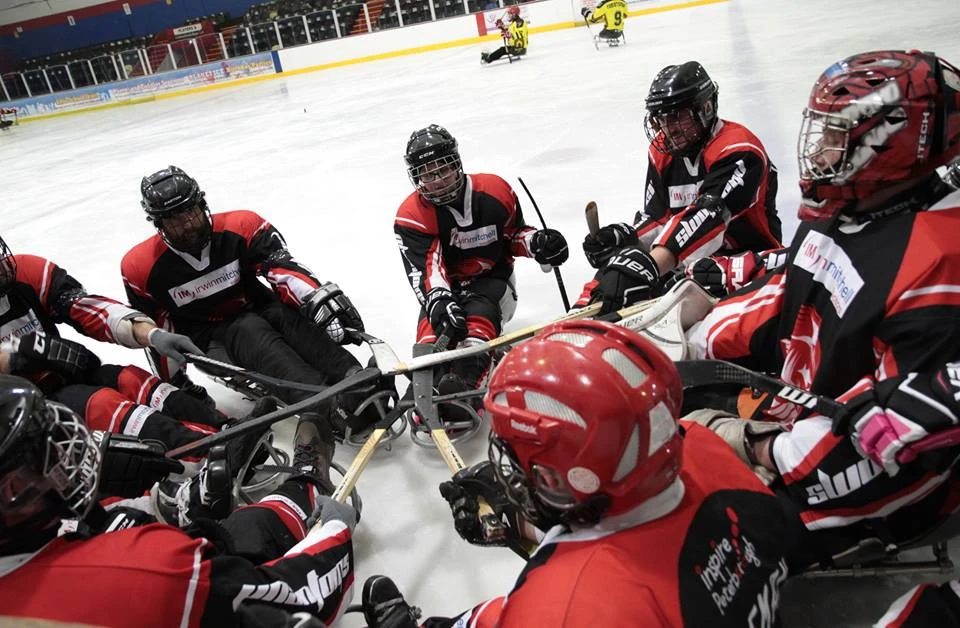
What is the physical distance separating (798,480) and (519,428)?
785 mm

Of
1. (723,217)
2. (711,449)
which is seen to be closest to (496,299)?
(723,217)

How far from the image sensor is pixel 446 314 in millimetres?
2717

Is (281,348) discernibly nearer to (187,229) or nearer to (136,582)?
(187,229)

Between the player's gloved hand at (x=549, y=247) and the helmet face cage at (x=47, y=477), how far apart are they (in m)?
2.05

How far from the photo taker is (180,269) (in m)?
2.89

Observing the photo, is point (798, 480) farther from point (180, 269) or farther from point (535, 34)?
point (535, 34)

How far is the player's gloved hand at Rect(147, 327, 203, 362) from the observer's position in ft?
8.59

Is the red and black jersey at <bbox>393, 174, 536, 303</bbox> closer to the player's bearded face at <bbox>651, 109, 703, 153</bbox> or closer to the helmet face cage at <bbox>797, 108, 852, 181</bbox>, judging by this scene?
the player's bearded face at <bbox>651, 109, 703, 153</bbox>

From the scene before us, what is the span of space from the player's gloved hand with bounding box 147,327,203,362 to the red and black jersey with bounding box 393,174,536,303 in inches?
37.6

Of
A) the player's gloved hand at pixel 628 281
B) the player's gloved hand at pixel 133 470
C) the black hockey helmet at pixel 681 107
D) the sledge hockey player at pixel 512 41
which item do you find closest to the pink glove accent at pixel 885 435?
the player's gloved hand at pixel 628 281

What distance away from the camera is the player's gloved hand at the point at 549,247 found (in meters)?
2.99

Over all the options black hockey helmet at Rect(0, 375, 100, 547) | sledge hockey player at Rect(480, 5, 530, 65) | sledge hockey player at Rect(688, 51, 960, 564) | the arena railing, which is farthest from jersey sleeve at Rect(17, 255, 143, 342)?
the arena railing

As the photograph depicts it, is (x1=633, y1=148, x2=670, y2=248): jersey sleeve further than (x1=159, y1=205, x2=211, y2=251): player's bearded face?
Yes

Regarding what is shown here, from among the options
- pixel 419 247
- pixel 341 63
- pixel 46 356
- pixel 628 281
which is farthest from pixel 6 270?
pixel 341 63
